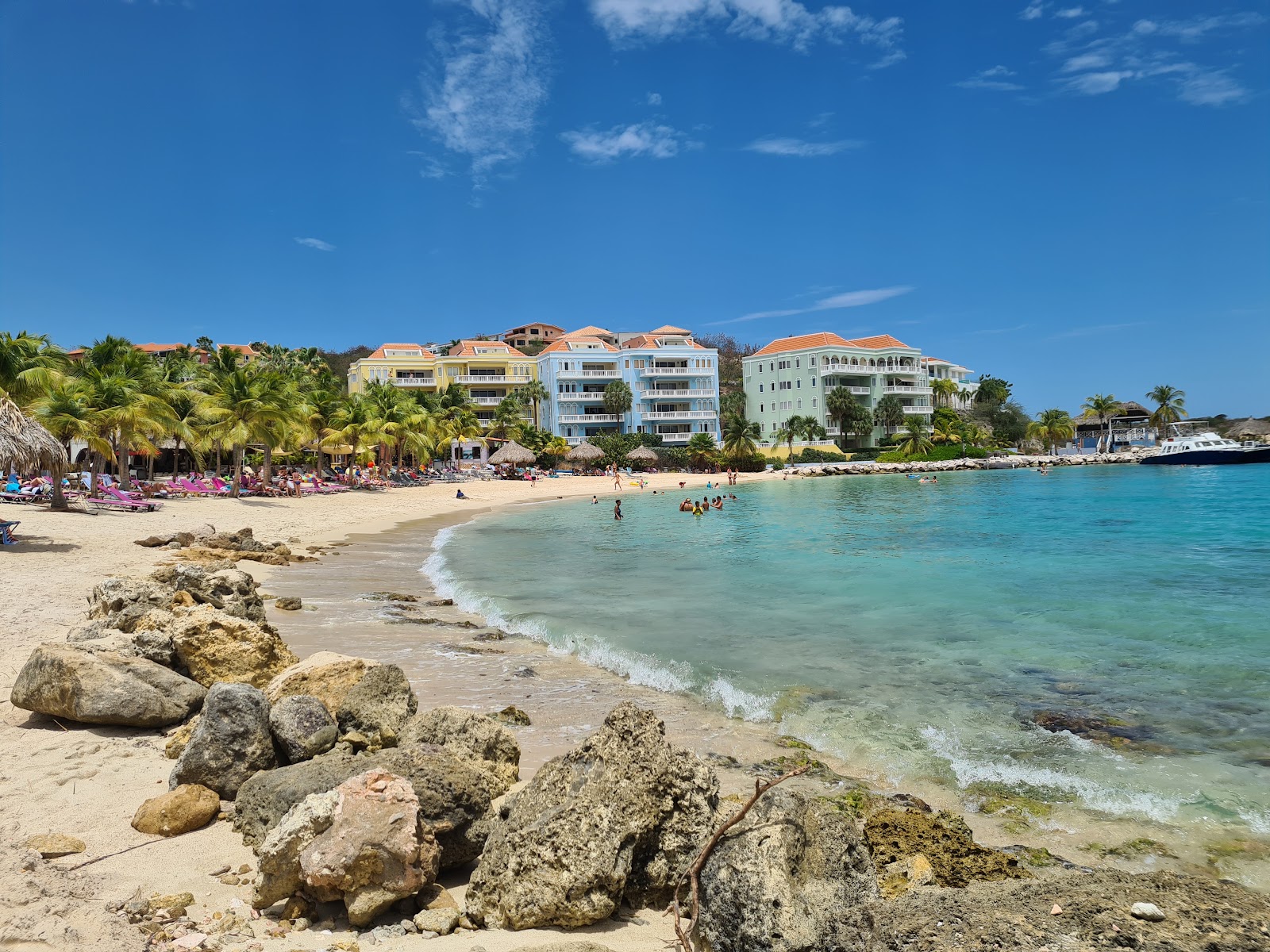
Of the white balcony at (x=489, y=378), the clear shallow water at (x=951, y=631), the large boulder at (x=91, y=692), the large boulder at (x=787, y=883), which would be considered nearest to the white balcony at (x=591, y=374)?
the white balcony at (x=489, y=378)

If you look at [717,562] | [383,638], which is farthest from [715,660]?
[717,562]

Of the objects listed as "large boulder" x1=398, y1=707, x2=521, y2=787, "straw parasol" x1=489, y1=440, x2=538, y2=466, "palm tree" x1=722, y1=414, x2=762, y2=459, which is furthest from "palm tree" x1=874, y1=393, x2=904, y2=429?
"large boulder" x1=398, y1=707, x2=521, y2=787

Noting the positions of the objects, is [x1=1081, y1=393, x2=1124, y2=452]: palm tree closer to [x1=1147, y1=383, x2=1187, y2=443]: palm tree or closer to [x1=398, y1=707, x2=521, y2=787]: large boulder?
[x1=1147, y1=383, x2=1187, y2=443]: palm tree

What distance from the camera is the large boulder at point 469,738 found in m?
5.23

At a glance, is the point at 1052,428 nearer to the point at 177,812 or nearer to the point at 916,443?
the point at 916,443

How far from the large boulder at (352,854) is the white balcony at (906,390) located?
3123 inches

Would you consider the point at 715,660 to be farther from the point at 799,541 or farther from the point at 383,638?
the point at 799,541

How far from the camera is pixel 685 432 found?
7525cm

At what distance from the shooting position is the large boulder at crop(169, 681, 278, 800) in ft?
16.3

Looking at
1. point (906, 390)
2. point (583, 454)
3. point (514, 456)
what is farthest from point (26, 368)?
point (906, 390)

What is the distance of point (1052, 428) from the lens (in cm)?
9012

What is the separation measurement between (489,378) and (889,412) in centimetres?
4029

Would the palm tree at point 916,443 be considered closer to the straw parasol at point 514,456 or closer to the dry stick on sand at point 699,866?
the straw parasol at point 514,456

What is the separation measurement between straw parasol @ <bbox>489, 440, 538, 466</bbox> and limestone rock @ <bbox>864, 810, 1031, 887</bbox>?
56.6 meters
